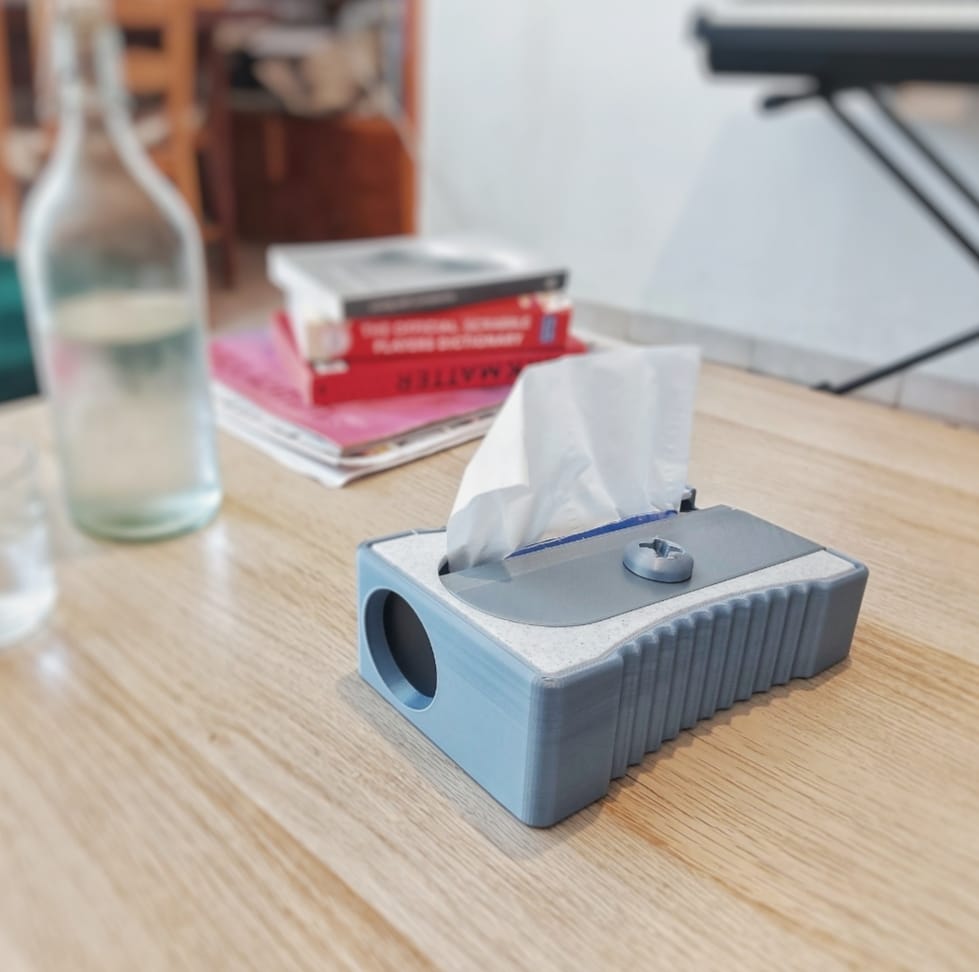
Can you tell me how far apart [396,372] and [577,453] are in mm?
345

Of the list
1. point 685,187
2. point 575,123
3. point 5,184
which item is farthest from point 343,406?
point 5,184

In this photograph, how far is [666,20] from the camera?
1679 mm

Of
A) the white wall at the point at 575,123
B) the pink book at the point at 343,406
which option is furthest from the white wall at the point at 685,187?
the pink book at the point at 343,406

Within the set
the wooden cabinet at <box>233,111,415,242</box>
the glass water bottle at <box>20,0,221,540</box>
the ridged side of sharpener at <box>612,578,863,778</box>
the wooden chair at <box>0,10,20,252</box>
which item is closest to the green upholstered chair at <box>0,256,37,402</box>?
the glass water bottle at <box>20,0,221,540</box>

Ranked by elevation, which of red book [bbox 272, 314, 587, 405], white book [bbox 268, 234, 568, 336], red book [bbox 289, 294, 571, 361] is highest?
white book [bbox 268, 234, 568, 336]

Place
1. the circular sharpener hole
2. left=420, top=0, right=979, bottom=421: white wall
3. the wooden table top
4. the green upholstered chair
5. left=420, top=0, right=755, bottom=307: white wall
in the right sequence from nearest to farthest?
the wooden table top, the circular sharpener hole, the green upholstered chair, left=420, top=0, right=979, bottom=421: white wall, left=420, top=0, right=755, bottom=307: white wall

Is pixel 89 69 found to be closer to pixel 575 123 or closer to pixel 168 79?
pixel 575 123

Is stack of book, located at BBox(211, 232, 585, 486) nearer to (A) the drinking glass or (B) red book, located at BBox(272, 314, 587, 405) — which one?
(B) red book, located at BBox(272, 314, 587, 405)

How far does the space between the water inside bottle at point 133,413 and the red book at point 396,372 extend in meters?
0.15

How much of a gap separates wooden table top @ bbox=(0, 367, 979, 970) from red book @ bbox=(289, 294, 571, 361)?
0.24 m

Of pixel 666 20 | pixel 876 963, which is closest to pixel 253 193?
pixel 666 20

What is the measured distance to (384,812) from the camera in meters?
0.36

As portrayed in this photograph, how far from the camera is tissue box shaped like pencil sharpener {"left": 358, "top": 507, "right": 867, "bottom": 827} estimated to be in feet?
1.14

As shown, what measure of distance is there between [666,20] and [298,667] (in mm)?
1605
